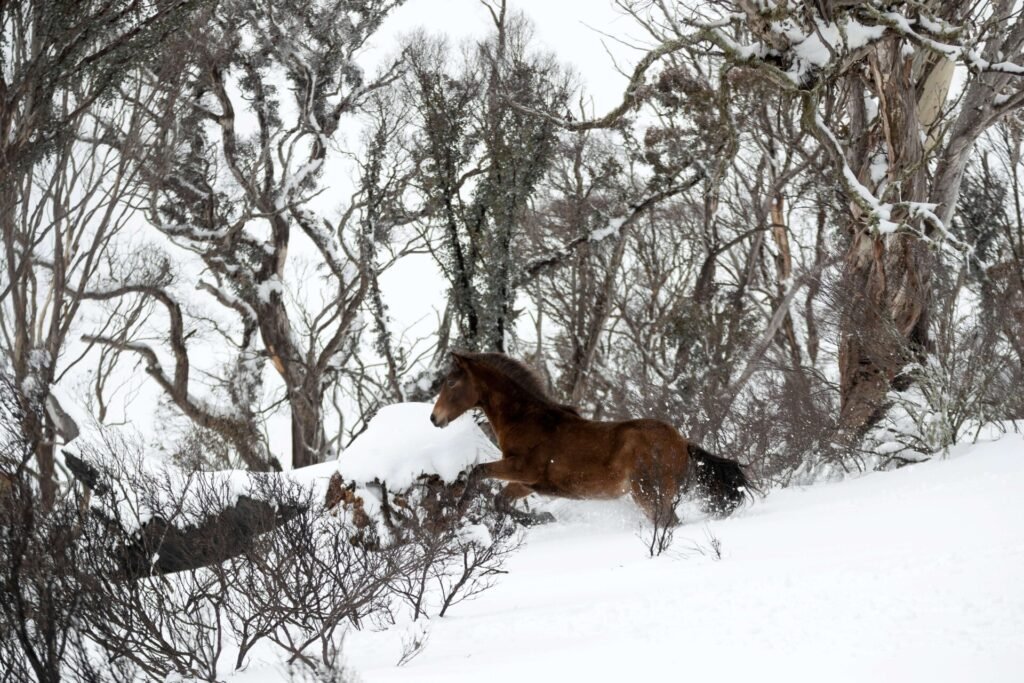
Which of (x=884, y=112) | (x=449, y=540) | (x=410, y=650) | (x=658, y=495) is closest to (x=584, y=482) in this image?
(x=658, y=495)

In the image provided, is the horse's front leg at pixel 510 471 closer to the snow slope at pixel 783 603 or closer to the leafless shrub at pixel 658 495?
the snow slope at pixel 783 603

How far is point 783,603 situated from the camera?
522cm

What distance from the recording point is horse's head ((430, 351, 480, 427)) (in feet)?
32.2

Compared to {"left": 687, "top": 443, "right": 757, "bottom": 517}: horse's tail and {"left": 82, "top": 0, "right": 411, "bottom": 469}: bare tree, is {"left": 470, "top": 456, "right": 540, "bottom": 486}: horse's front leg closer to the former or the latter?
{"left": 687, "top": 443, "right": 757, "bottom": 517}: horse's tail

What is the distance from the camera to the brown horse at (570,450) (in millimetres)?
8891

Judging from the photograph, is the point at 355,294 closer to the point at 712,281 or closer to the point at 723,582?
the point at 712,281

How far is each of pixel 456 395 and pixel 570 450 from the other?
1305mm

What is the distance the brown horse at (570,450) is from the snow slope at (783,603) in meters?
0.41

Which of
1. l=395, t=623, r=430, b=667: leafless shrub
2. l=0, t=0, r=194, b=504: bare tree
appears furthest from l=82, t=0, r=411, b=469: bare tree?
l=395, t=623, r=430, b=667: leafless shrub

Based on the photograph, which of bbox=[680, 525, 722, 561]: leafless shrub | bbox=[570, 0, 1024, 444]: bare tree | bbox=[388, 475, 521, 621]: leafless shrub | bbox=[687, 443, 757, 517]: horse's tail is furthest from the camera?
bbox=[570, 0, 1024, 444]: bare tree

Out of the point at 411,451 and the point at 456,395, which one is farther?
the point at 411,451

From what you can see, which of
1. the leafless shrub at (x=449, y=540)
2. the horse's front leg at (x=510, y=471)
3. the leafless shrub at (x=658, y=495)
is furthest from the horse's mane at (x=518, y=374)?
the leafless shrub at (x=658, y=495)

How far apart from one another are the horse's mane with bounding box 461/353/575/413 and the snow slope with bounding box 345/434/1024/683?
164 cm

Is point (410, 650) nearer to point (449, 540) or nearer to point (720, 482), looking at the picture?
point (449, 540)
